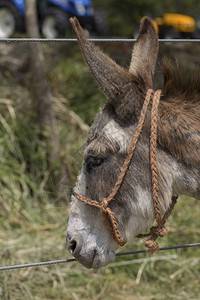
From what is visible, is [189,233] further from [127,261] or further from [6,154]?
[6,154]

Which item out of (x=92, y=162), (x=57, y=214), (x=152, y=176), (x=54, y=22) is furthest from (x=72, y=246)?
(x=54, y=22)

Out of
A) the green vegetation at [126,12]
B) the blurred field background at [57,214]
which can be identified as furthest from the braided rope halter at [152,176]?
the green vegetation at [126,12]

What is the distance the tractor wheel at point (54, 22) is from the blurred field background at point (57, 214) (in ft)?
7.85

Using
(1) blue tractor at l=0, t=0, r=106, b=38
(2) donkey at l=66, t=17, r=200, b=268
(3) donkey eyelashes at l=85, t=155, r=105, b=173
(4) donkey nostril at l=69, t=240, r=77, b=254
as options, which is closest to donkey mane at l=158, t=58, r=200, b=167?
(2) donkey at l=66, t=17, r=200, b=268

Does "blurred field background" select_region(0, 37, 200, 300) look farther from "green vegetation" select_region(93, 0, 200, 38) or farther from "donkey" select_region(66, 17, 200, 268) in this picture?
"green vegetation" select_region(93, 0, 200, 38)

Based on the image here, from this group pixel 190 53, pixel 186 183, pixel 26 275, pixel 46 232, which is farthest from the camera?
pixel 190 53

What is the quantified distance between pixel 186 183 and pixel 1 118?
342cm

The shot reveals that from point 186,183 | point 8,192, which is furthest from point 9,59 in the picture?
point 186,183

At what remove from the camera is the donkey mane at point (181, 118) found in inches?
66.7

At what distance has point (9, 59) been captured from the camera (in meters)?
5.50

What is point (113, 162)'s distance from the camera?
1753mm

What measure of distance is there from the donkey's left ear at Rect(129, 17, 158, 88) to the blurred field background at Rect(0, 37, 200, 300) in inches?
8.5

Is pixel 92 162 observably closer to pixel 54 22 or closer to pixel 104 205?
pixel 104 205

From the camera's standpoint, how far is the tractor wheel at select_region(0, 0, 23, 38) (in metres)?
7.88
